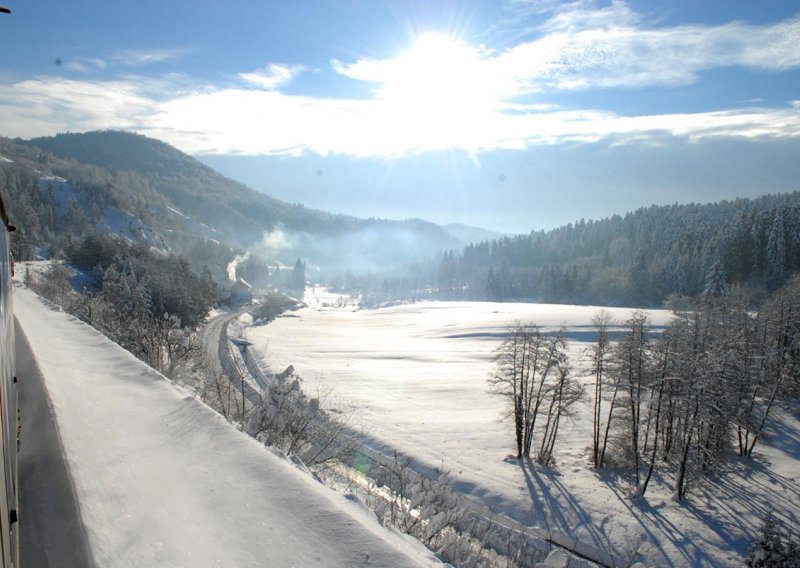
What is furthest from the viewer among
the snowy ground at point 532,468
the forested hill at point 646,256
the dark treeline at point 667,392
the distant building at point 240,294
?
the distant building at point 240,294

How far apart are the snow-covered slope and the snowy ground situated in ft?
49.2

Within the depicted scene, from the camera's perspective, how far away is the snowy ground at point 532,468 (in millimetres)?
18219

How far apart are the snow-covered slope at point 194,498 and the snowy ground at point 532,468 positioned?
14996mm

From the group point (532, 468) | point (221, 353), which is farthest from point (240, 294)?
point (532, 468)

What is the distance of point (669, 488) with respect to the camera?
73.0ft

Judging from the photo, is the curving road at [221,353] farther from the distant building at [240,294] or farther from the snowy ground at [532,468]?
the distant building at [240,294]

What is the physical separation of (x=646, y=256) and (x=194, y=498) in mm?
117967

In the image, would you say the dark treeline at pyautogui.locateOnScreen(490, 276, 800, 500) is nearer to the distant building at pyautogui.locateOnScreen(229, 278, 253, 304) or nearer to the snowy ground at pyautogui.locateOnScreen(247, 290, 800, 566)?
the snowy ground at pyautogui.locateOnScreen(247, 290, 800, 566)

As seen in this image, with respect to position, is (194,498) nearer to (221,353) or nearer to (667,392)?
(667,392)

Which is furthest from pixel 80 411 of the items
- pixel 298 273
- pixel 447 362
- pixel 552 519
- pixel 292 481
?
pixel 298 273

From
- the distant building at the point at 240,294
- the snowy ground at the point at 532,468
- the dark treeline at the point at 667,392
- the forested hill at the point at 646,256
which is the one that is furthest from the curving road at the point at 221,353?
the forested hill at the point at 646,256

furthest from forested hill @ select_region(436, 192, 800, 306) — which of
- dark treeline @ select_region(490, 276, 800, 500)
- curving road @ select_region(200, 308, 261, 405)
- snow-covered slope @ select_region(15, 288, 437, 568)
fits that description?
snow-covered slope @ select_region(15, 288, 437, 568)

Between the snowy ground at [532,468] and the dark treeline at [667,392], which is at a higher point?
the dark treeline at [667,392]

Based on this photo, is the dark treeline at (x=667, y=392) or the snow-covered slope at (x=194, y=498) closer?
the snow-covered slope at (x=194, y=498)
